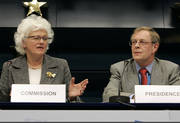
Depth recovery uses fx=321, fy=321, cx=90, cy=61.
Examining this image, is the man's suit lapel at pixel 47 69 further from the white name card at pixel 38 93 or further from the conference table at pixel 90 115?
the conference table at pixel 90 115

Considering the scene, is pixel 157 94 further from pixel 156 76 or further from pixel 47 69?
pixel 47 69

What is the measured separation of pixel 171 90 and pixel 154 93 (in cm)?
10

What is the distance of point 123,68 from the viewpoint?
2.54m

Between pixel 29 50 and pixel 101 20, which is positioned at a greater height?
pixel 101 20

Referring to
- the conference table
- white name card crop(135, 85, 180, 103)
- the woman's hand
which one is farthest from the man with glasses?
the conference table

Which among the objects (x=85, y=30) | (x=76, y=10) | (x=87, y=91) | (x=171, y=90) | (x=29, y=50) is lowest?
(x=87, y=91)

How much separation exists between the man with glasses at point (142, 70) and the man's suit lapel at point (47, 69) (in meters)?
0.43

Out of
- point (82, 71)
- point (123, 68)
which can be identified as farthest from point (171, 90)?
point (82, 71)

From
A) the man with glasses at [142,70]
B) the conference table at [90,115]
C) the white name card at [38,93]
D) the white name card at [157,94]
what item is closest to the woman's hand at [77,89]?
the man with glasses at [142,70]

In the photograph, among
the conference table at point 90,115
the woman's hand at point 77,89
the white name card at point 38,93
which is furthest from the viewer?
the woman's hand at point 77,89

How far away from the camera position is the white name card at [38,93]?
1782mm

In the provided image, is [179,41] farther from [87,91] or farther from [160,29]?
[87,91]

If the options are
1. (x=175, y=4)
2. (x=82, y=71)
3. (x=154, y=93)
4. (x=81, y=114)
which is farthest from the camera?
(x=82, y=71)

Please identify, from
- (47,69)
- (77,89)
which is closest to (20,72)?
(47,69)
